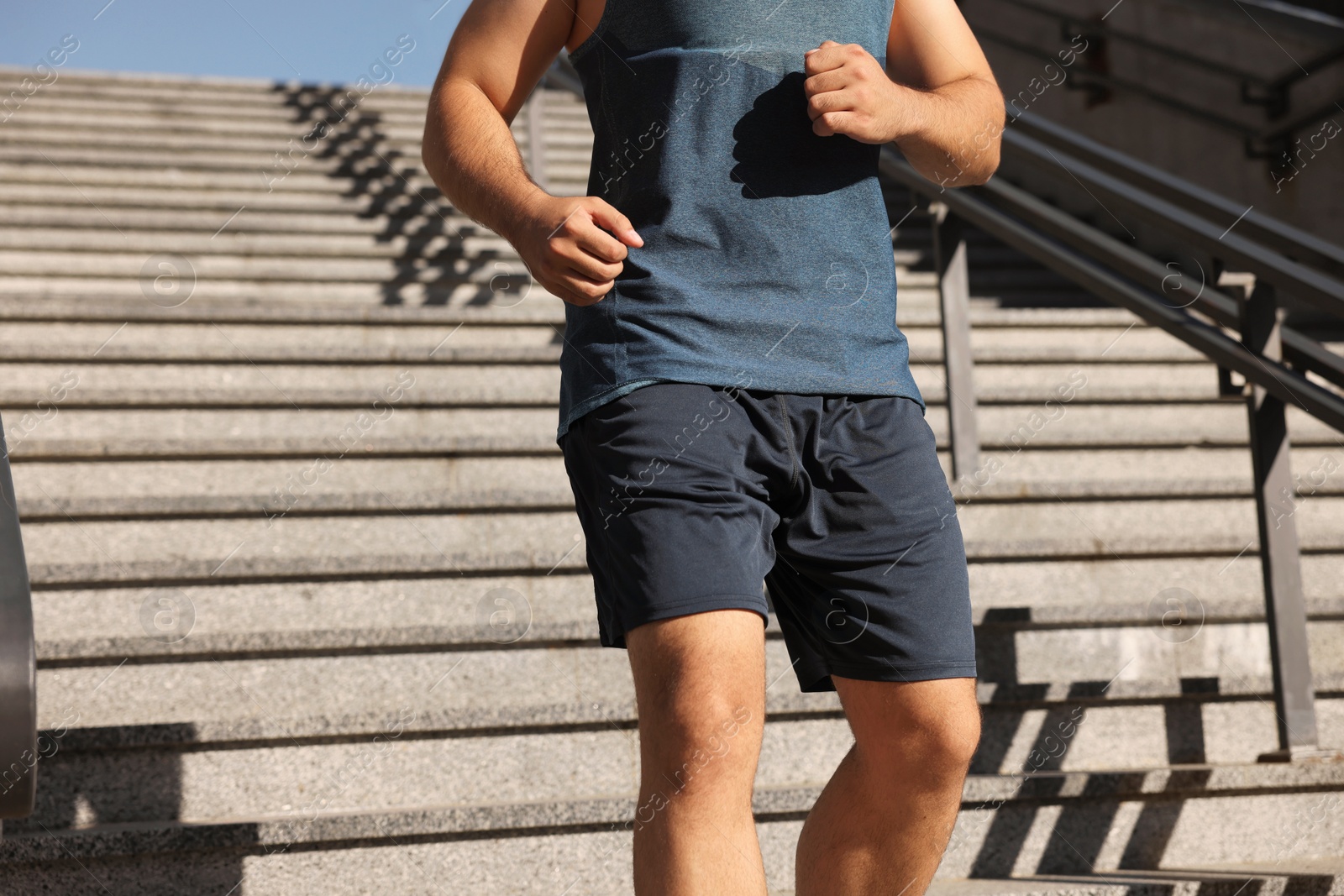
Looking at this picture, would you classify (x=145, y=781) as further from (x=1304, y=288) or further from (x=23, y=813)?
(x=1304, y=288)

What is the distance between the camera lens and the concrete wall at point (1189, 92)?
5234 millimetres

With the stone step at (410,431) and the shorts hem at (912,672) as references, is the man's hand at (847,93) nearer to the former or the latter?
the shorts hem at (912,672)

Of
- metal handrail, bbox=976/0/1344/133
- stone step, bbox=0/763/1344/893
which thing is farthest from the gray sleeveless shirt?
metal handrail, bbox=976/0/1344/133

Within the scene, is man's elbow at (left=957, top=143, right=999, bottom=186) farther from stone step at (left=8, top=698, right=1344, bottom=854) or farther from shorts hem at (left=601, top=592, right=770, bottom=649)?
stone step at (left=8, top=698, right=1344, bottom=854)

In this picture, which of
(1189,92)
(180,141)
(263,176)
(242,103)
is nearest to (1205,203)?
(1189,92)

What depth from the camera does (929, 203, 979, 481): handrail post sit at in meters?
3.24

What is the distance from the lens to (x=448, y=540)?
305 centimetres

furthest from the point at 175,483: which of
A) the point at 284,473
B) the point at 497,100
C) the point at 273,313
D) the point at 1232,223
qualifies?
the point at 1232,223

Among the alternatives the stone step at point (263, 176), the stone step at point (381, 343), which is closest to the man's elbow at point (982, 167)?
the stone step at point (381, 343)

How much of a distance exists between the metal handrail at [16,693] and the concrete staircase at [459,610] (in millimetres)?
812

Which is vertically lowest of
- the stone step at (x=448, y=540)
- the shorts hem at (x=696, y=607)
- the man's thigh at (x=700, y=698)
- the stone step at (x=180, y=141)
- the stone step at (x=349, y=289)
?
the man's thigh at (x=700, y=698)

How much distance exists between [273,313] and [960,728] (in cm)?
303

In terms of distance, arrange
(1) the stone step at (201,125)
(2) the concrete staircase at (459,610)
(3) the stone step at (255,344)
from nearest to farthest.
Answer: (2) the concrete staircase at (459,610) < (3) the stone step at (255,344) < (1) the stone step at (201,125)

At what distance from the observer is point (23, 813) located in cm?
127
